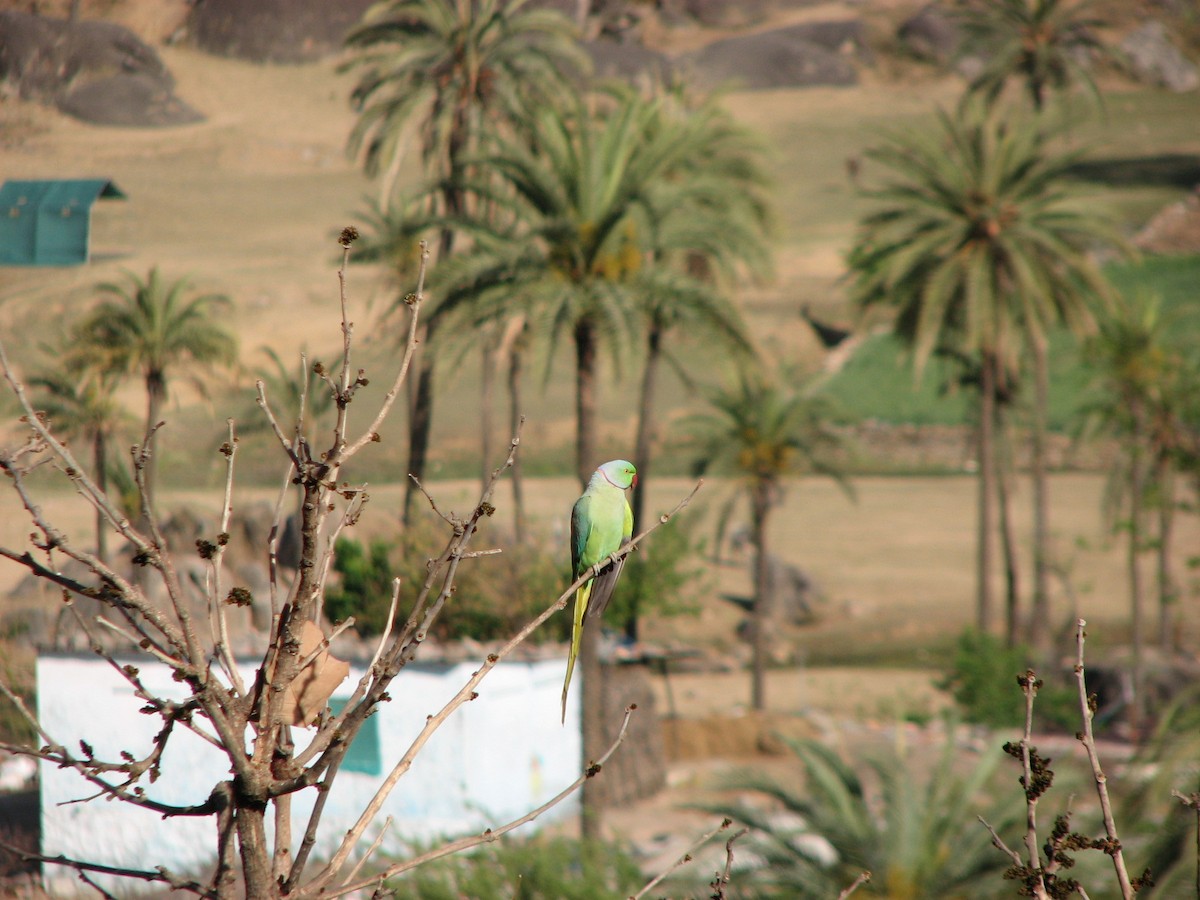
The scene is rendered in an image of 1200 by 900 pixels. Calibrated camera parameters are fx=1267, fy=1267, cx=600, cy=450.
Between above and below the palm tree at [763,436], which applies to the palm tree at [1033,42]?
above

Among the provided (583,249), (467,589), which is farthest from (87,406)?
(583,249)

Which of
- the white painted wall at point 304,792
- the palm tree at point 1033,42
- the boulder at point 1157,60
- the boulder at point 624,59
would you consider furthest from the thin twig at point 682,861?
the boulder at point 1157,60

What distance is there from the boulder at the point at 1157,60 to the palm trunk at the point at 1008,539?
2016 inches

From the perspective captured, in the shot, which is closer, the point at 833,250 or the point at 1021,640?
the point at 1021,640

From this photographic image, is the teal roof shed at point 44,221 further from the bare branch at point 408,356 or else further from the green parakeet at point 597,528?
the bare branch at point 408,356

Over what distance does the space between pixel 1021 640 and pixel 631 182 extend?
19.6 meters

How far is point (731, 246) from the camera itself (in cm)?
1895

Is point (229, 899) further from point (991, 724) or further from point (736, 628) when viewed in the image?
point (736, 628)

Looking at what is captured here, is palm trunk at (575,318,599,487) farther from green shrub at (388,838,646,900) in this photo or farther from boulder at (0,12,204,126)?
boulder at (0,12,204,126)

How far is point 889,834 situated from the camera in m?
11.1

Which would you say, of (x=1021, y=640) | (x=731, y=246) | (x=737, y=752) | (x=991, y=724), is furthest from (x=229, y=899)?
(x=1021, y=640)

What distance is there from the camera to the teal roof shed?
22.8 meters

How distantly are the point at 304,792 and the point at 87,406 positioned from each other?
50.0 ft

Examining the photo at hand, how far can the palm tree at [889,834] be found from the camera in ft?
35.7
